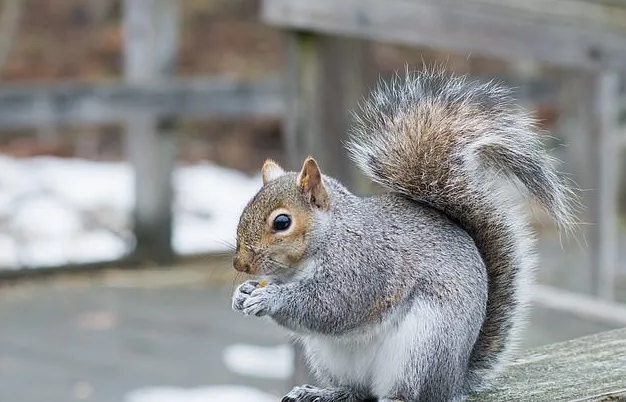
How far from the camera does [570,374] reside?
1.53 metres

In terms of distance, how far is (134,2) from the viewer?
4824 mm

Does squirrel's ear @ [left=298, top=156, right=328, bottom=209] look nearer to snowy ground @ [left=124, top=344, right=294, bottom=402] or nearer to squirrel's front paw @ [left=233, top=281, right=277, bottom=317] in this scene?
squirrel's front paw @ [left=233, top=281, right=277, bottom=317]

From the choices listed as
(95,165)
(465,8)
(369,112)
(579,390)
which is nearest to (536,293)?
(465,8)

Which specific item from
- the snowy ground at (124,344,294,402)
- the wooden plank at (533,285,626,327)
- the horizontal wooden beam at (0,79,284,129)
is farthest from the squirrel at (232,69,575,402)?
the horizontal wooden beam at (0,79,284,129)

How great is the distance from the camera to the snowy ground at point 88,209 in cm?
547

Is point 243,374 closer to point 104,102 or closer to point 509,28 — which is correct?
point 104,102

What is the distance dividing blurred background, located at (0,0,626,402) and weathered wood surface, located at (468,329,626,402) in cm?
17

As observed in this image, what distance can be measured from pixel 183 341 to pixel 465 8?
1.84 meters

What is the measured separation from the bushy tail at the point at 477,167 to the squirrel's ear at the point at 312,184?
0.10 metres

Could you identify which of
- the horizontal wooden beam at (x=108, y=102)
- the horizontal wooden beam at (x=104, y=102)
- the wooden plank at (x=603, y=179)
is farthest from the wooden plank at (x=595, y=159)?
the horizontal wooden beam at (x=104, y=102)

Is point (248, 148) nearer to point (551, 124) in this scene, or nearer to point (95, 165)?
point (95, 165)

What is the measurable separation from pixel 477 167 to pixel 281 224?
0.97ft

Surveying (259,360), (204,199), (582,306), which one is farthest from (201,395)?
(204,199)

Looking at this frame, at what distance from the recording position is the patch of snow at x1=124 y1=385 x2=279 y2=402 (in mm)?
3646
